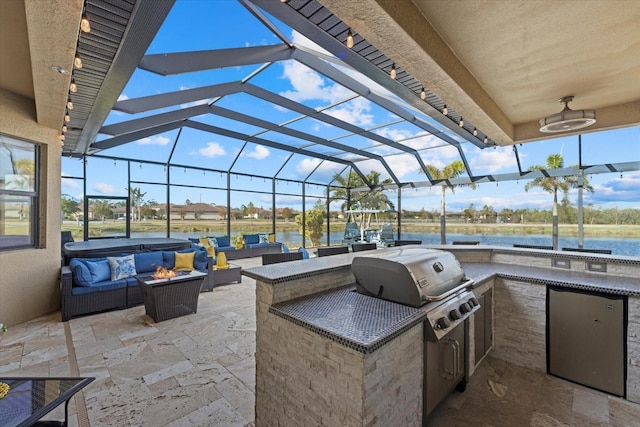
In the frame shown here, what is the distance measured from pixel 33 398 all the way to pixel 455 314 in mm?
2499

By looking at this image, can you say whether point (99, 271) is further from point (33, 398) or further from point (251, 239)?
point (251, 239)

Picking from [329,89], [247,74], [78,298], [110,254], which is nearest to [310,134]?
[329,89]

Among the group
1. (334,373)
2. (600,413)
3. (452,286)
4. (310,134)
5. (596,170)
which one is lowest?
(600,413)

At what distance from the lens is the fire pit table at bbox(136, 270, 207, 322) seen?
3.83 meters

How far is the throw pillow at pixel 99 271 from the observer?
4.23m

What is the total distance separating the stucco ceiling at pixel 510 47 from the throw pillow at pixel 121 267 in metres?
4.73

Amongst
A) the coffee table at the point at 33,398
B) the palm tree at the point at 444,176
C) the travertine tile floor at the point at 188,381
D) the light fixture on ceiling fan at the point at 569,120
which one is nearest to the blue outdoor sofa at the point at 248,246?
the travertine tile floor at the point at 188,381

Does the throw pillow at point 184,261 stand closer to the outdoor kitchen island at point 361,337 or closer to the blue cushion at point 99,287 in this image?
the blue cushion at point 99,287

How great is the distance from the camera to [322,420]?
148cm

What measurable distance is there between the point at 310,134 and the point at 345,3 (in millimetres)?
5892

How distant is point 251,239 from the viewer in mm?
9617

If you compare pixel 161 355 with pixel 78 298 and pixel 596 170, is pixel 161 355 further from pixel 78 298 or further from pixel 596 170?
pixel 596 170

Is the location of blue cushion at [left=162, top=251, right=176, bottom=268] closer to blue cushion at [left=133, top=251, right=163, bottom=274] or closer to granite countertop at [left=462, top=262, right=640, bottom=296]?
blue cushion at [left=133, top=251, right=163, bottom=274]

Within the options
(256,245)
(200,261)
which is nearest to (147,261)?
(200,261)
